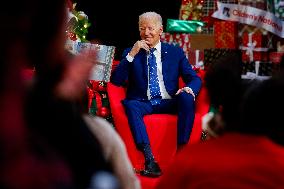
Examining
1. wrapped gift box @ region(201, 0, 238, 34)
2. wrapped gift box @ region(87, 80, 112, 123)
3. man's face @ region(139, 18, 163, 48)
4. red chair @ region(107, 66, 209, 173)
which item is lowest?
red chair @ region(107, 66, 209, 173)

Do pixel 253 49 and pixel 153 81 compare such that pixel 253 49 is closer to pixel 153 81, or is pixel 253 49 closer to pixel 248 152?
pixel 153 81

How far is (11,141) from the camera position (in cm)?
76

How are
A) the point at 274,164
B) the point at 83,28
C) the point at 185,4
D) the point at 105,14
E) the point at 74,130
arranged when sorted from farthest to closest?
1. the point at 105,14
2. the point at 185,4
3. the point at 83,28
4. the point at 274,164
5. the point at 74,130

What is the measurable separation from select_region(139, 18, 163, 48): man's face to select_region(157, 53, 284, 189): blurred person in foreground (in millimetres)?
3054

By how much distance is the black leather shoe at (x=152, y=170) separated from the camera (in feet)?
12.9

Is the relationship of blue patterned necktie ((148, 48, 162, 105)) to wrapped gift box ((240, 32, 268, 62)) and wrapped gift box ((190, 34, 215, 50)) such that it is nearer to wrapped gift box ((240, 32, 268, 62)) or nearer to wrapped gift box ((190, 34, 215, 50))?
wrapped gift box ((190, 34, 215, 50))

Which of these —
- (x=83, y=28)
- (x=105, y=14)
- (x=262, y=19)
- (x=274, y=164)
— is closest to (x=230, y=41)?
(x=262, y=19)

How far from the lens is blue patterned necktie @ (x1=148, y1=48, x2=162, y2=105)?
4379mm

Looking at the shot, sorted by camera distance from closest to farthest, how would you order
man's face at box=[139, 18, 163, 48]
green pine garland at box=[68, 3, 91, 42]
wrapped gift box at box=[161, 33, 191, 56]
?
1. man's face at box=[139, 18, 163, 48]
2. green pine garland at box=[68, 3, 91, 42]
3. wrapped gift box at box=[161, 33, 191, 56]

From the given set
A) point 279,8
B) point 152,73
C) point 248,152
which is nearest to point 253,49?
point 279,8

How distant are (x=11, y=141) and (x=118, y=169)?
0.35 metres

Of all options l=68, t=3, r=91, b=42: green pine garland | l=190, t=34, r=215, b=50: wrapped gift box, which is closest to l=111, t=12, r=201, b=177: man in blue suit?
l=68, t=3, r=91, b=42: green pine garland

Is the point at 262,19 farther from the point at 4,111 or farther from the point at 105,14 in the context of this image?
the point at 4,111

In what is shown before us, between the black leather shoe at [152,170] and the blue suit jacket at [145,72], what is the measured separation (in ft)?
2.09
